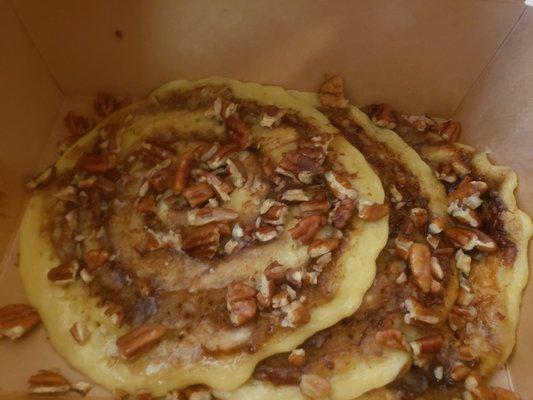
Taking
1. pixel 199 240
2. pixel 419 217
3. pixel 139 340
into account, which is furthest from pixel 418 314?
pixel 139 340

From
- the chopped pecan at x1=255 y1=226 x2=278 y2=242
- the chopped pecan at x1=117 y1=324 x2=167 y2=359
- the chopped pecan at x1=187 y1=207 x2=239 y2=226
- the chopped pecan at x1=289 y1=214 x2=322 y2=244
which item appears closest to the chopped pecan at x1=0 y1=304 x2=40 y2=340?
the chopped pecan at x1=117 y1=324 x2=167 y2=359

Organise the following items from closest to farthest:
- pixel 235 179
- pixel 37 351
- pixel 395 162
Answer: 1. pixel 37 351
2. pixel 235 179
3. pixel 395 162

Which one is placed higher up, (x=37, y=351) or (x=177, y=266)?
(x=177, y=266)

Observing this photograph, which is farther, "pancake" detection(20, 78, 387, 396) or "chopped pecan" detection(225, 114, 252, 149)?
"chopped pecan" detection(225, 114, 252, 149)

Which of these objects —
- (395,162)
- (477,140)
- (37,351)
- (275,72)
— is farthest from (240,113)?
→ (37,351)

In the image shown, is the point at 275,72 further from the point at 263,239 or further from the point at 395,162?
the point at 263,239

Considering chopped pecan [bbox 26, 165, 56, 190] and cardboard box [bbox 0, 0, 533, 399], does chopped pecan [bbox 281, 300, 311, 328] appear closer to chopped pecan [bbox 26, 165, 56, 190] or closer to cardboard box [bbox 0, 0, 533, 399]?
cardboard box [bbox 0, 0, 533, 399]

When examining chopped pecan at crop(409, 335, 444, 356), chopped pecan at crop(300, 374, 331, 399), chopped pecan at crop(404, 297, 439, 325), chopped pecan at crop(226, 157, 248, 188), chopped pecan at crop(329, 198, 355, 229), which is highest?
chopped pecan at crop(226, 157, 248, 188)
